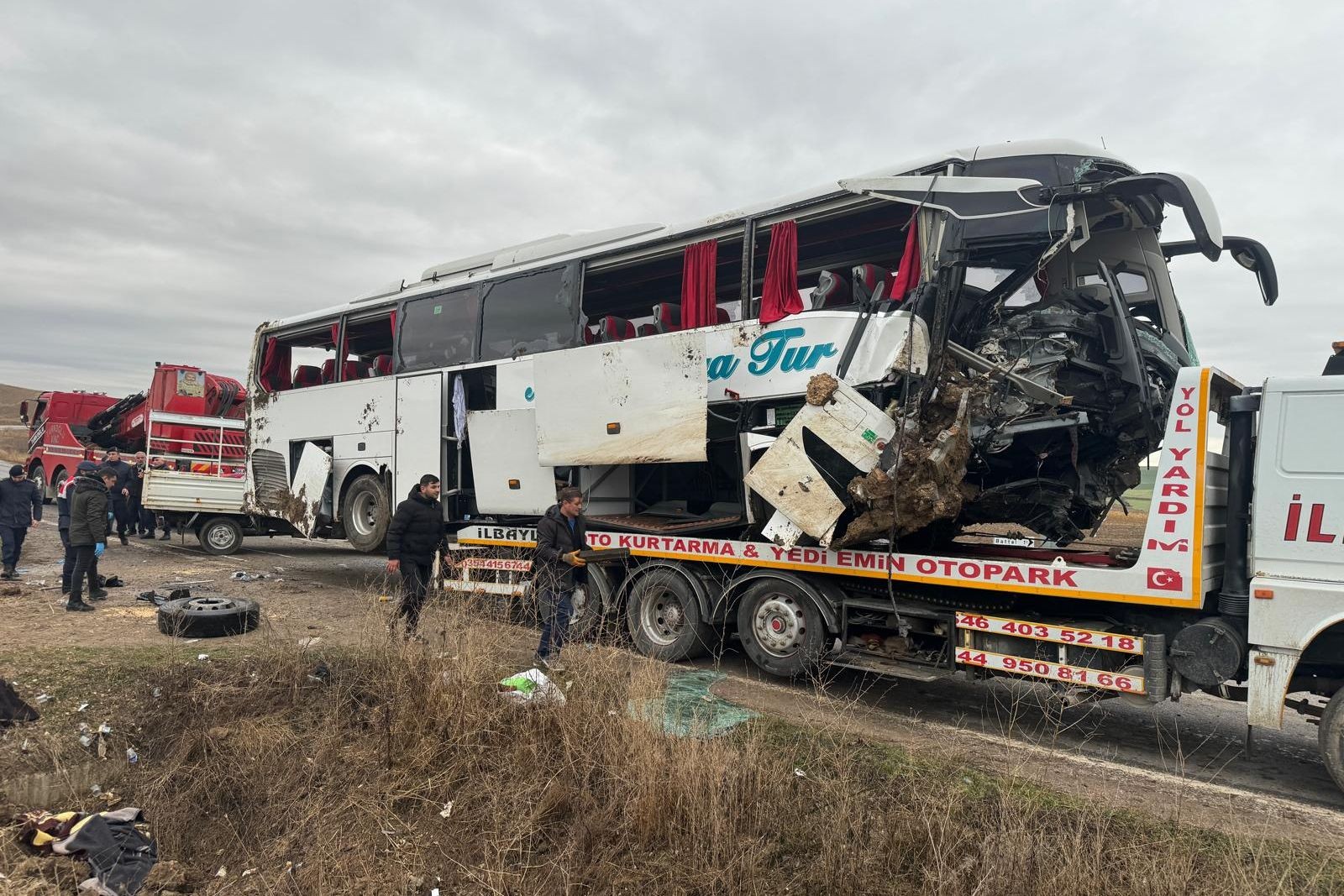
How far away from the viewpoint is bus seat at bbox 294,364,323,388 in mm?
10969

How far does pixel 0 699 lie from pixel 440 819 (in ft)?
9.82

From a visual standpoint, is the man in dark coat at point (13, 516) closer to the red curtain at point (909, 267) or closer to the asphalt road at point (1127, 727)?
the asphalt road at point (1127, 727)

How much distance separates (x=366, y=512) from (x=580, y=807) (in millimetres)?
7027

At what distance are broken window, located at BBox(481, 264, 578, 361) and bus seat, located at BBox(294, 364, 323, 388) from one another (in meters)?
3.61

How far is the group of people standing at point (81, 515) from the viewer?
8.27 metres

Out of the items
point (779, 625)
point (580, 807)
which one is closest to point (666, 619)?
point (779, 625)

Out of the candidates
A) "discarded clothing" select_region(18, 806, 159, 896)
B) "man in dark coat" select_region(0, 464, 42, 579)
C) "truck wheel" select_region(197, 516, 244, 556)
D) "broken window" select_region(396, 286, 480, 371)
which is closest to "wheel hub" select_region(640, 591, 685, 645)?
"broken window" select_region(396, 286, 480, 371)

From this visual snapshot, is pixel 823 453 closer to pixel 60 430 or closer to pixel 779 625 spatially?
pixel 779 625

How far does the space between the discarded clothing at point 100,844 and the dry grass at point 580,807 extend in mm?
142

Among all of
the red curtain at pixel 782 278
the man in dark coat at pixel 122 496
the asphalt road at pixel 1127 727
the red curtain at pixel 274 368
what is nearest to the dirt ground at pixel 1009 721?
the asphalt road at pixel 1127 727

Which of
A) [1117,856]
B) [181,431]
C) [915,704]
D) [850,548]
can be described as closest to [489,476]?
[850,548]

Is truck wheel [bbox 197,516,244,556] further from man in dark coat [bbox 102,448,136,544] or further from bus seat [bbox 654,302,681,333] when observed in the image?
bus seat [bbox 654,302,681,333]

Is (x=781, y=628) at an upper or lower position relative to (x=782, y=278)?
lower

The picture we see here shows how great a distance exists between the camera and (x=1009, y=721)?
572 centimetres
